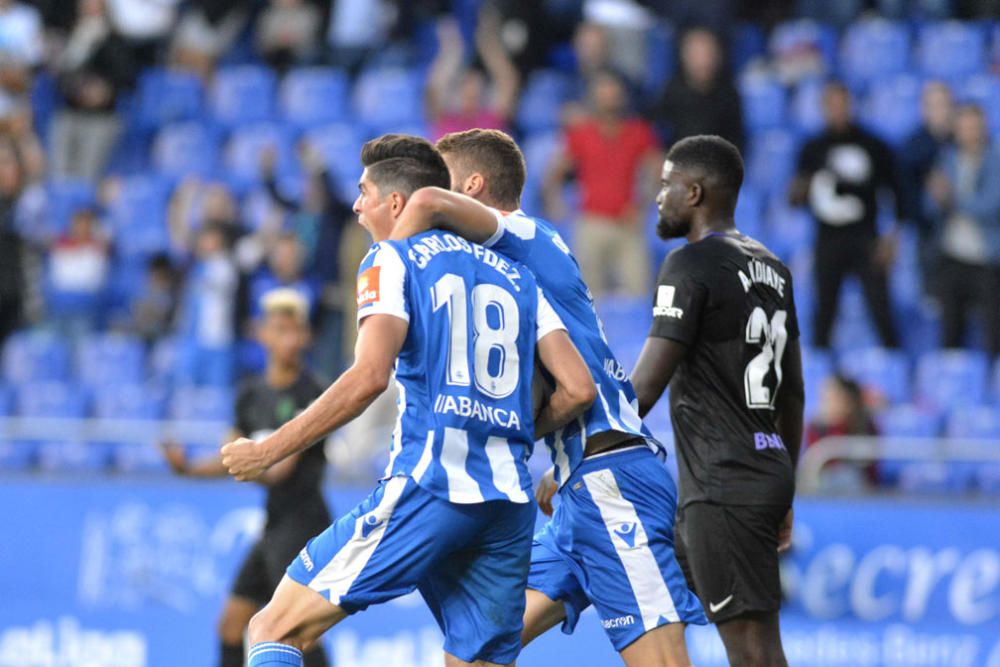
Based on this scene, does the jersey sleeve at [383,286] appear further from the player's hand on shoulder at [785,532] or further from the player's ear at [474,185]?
the player's hand on shoulder at [785,532]

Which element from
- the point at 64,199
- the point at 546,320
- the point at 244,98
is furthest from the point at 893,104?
the point at 546,320

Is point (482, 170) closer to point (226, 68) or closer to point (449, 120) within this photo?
point (449, 120)

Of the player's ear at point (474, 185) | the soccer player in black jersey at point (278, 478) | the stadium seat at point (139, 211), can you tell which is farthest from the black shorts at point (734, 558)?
the stadium seat at point (139, 211)

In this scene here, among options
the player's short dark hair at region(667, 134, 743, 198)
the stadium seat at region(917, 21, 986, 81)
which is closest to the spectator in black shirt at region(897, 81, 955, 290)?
the stadium seat at region(917, 21, 986, 81)

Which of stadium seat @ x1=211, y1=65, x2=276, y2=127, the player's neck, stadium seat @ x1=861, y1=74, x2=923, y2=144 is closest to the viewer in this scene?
the player's neck

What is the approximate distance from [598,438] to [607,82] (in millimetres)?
7872

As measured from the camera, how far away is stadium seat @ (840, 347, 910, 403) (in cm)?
1263

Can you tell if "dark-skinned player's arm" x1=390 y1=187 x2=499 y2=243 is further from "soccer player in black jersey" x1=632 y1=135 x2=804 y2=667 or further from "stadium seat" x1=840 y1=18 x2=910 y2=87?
"stadium seat" x1=840 y1=18 x2=910 y2=87

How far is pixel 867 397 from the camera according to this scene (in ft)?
39.6

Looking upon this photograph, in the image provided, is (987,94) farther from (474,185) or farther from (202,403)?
(474,185)

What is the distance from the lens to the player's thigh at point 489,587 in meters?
5.36

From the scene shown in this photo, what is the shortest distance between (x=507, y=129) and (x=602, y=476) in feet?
29.4

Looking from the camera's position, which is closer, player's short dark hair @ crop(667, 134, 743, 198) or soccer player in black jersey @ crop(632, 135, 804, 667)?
soccer player in black jersey @ crop(632, 135, 804, 667)

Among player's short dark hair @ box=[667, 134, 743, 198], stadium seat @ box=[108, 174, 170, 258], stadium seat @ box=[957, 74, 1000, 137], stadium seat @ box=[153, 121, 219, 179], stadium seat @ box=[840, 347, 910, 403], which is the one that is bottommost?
player's short dark hair @ box=[667, 134, 743, 198]
